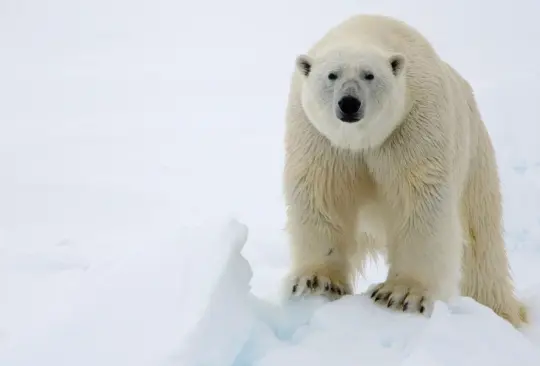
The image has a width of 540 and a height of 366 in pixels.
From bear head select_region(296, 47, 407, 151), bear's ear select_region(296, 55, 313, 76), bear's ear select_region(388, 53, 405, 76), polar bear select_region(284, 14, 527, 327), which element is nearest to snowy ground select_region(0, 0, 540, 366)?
polar bear select_region(284, 14, 527, 327)

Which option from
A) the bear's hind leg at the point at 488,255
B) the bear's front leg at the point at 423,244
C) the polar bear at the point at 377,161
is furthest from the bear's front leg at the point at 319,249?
the bear's hind leg at the point at 488,255

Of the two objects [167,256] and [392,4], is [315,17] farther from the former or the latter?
[167,256]

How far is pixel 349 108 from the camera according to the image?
2662 mm

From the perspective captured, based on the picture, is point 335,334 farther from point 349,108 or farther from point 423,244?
point 349,108

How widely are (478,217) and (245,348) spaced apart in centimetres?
173

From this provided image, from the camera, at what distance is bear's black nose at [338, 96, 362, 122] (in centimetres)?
265

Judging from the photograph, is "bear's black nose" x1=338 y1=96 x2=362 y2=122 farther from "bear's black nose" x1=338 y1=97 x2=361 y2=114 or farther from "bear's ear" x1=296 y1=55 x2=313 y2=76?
"bear's ear" x1=296 y1=55 x2=313 y2=76

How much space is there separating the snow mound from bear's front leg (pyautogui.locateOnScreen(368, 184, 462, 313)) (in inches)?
9.2

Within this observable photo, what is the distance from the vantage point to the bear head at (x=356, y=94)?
8.87ft

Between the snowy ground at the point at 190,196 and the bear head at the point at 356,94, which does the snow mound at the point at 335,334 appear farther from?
the bear head at the point at 356,94

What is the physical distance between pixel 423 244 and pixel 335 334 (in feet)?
2.09

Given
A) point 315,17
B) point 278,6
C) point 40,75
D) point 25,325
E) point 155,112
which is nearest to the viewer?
point 25,325

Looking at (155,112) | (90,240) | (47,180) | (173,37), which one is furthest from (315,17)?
(90,240)

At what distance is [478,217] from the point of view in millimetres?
3725
